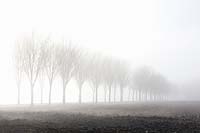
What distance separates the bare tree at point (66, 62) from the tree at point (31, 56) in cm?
741

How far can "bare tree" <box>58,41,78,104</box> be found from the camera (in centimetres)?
7100

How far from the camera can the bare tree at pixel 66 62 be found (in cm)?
7100

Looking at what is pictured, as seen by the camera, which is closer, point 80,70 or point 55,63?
point 55,63

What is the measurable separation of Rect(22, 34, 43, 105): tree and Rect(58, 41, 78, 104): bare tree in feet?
24.3

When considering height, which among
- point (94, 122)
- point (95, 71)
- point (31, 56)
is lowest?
point (94, 122)

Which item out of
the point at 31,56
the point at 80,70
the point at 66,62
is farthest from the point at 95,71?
the point at 31,56

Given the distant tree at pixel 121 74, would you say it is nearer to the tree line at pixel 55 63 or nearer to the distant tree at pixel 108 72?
the distant tree at pixel 108 72

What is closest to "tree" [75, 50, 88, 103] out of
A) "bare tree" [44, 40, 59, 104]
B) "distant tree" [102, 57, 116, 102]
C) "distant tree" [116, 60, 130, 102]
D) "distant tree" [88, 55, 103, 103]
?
"distant tree" [88, 55, 103, 103]

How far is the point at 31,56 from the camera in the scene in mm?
63188

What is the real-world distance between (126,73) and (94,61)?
28.7 metres

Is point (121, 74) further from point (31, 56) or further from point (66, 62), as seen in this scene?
point (31, 56)

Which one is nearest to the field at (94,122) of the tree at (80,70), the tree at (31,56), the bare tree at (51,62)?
the tree at (31,56)

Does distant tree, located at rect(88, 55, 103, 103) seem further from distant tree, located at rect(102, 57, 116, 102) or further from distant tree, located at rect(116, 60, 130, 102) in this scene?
distant tree, located at rect(116, 60, 130, 102)

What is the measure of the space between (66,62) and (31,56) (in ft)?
34.8
